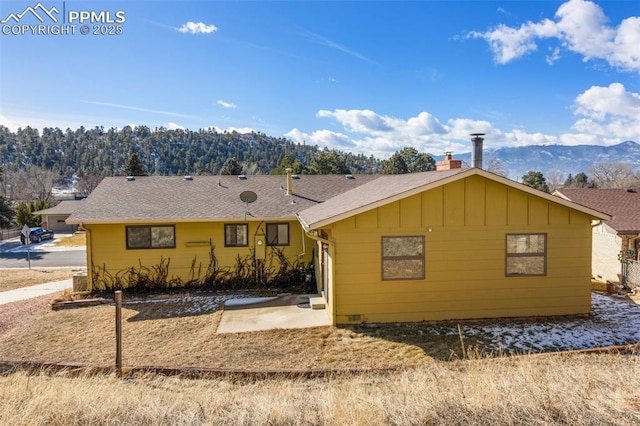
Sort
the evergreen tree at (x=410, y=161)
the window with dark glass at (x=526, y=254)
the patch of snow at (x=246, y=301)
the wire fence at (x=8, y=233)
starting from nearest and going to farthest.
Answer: the window with dark glass at (x=526, y=254), the patch of snow at (x=246, y=301), the wire fence at (x=8, y=233), the evergreen tree at (x=410, y=161)

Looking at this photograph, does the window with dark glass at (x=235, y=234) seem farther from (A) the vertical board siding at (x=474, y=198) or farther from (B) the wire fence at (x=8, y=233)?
(B) the wire fence at (x=8, y=233)

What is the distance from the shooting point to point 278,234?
1250 centimetres

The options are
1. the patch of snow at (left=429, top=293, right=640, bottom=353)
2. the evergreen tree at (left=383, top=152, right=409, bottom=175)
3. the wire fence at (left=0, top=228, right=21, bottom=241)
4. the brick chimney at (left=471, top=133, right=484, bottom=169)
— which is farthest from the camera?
the evergreen tree at (left=383, top=152, right=409, bottom=175)

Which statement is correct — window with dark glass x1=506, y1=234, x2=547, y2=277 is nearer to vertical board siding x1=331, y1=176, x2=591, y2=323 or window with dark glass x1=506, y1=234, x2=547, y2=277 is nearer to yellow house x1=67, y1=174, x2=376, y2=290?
vertical board siding x1=331, y1=176, x2=591, y2=323

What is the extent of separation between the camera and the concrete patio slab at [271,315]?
8298 millimetres

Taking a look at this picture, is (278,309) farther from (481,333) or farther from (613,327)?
(613,327)

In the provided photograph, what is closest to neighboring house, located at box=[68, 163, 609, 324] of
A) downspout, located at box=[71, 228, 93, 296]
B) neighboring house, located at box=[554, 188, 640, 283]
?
neighboring house, located at box=[554, 188, 640, 283]

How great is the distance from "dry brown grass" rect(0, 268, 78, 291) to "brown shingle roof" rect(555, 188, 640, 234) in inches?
913

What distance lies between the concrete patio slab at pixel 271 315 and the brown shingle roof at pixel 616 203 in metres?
13.2

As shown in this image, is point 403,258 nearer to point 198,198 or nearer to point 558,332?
point 558,332

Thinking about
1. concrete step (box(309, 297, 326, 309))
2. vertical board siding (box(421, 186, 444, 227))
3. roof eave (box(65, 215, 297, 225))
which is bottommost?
concrete step (box(309, 297, 326, 309))

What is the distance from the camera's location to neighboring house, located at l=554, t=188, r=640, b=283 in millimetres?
14617

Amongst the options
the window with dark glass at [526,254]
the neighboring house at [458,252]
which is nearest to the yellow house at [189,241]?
the neighboring house at [458,252]

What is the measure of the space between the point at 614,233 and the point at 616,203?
3635mm
